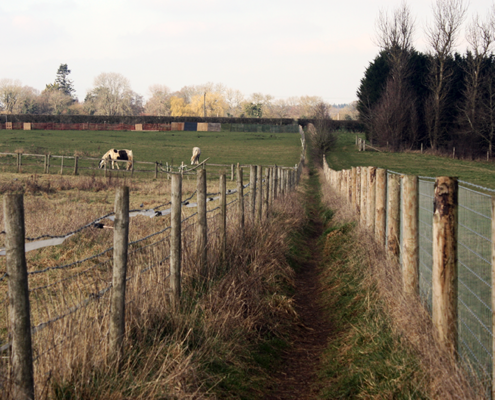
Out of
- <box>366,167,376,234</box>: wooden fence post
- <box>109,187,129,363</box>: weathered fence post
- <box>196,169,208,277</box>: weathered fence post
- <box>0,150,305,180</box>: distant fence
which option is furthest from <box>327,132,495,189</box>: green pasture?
<box>109,187,129,363</box>: weathered fence post

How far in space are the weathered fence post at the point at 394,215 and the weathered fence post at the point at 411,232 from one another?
873 millimetres

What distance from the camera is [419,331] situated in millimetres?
3738

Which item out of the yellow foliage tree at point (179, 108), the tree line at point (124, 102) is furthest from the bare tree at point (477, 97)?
the yellow foliage tree at point (179, 108)

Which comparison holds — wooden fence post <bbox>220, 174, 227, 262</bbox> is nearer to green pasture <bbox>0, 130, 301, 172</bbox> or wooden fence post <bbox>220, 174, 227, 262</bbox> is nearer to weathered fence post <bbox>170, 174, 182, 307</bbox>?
weathered fence post <bbox>170, 174, 182, 307</bbox>

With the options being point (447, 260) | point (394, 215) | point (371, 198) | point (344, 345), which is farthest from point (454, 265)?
point (371, 198)

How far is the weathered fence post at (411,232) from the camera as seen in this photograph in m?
4.66

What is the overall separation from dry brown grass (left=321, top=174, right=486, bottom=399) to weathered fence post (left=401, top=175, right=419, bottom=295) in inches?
4.9

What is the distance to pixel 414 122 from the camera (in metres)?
56.7

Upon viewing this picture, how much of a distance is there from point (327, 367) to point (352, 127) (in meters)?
76.1

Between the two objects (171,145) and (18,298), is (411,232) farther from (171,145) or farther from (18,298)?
(171,145)

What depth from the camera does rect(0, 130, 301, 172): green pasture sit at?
41.6m

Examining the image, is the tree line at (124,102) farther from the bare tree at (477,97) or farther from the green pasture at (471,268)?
the green pasture at (471,268)

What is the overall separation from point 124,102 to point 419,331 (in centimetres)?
11720

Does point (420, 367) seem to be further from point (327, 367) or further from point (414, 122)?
point (414, 122)
